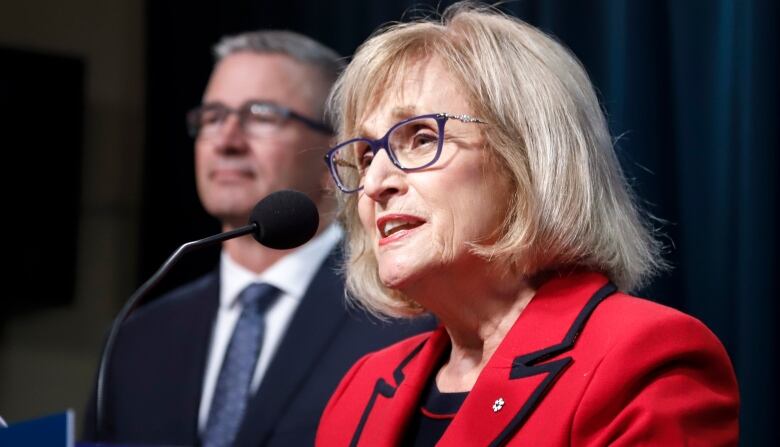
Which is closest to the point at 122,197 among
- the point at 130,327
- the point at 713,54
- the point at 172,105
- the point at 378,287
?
the point at 172,105

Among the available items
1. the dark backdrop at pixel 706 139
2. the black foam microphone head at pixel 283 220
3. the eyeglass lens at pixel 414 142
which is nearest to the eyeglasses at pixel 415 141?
the eyeglass lens at pixel 414 142

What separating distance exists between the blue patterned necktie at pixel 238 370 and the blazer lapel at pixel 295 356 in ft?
0.24

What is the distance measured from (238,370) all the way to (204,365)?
0.13 m

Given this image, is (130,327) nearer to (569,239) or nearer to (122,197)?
(122,197)

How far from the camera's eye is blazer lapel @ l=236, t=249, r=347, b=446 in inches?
94.2

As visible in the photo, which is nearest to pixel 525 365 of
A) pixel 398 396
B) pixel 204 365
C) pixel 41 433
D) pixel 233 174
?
pixel 398 396

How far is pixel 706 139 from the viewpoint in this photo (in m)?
2.15

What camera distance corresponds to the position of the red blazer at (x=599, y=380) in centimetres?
138

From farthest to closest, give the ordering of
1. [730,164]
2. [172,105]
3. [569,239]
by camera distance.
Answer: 1. [172,105]
2. [730,164]
3. [569,239]

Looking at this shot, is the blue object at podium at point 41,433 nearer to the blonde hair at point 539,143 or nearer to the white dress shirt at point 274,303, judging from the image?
the blonde hair at point 539,143

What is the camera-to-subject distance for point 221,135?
110 inches

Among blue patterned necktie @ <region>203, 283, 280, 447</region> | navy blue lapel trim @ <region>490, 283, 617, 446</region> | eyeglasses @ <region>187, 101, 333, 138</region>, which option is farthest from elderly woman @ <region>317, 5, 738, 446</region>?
eyeglasses @ <region>187, 101, 333, 138</region>

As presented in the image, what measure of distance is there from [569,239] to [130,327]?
1.55 meters

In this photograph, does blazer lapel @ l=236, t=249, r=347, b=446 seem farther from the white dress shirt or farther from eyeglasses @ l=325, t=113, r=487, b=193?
eyeglasses @ l=325, t=113, r=487, b=193
